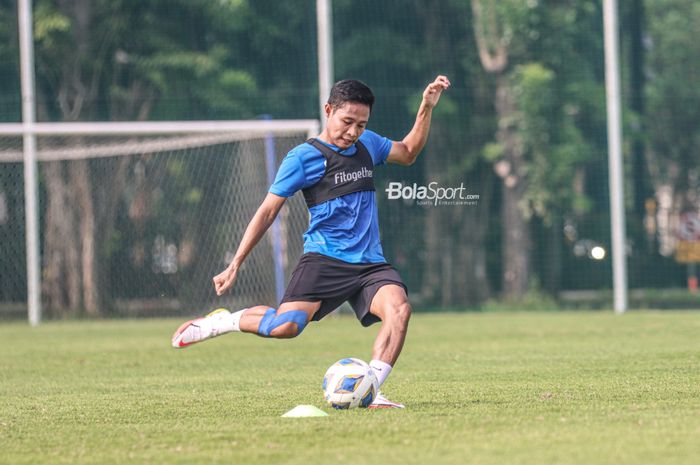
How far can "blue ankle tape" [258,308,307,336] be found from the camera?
307 inches

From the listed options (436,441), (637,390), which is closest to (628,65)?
(637,390)

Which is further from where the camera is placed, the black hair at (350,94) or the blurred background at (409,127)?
the blurred background at (409,127)

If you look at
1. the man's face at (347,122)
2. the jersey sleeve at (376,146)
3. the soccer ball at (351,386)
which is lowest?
the soccer ball at (351,386)

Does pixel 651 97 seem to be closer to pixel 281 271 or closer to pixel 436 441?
pixel 281 271

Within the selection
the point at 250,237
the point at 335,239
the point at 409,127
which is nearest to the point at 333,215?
the point at 335,239

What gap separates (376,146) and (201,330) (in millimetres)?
1580

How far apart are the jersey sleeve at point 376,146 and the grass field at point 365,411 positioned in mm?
1495

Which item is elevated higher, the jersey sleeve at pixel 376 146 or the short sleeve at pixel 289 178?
the jersey sleeve at pixel 376 146

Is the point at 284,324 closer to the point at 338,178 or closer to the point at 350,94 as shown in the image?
the point at 338,178

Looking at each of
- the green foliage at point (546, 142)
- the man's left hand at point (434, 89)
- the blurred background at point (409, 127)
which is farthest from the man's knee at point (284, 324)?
the green foliage at point (546, 142)

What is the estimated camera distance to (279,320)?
7820 millimetres

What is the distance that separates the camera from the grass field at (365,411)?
18.8 feet

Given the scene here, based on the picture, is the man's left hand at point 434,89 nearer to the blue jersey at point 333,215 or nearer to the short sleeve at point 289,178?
the blue jersey at point 333,215

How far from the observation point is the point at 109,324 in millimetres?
→ 19641
